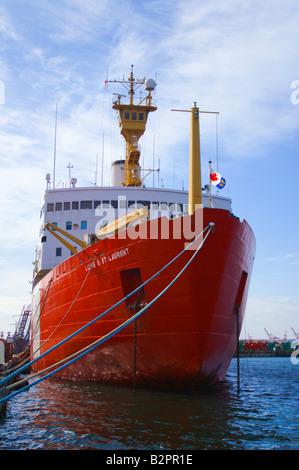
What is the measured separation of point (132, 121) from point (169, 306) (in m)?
14.7

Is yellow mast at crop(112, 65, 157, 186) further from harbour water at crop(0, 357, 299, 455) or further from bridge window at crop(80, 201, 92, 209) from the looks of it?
harbour water at crop(0, 357, 299, 455)

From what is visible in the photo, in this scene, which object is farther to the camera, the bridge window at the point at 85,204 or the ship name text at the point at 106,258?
the bridge window at the point at 85,204

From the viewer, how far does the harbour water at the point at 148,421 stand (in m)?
7.77

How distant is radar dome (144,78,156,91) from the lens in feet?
77.4

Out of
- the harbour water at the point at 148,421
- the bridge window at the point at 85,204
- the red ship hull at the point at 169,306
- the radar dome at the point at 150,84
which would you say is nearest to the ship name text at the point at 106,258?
the red ship hull at the point at 169,306

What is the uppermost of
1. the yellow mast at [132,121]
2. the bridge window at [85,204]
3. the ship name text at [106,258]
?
the yellow mast at [132,121]

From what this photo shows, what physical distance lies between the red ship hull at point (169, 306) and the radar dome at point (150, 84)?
42.1 ft

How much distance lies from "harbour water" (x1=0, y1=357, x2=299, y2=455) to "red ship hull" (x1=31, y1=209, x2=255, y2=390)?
0.65m

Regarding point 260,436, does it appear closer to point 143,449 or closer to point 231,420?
point 231,420

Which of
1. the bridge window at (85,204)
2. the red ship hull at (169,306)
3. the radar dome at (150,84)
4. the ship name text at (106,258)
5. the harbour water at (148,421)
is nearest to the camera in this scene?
the harbour water at (148,421)

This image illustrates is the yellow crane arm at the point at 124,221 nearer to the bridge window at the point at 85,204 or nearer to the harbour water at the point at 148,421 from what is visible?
the bridge window at the point at 85,204

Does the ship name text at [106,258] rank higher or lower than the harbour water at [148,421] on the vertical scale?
higher

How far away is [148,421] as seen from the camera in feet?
29.7

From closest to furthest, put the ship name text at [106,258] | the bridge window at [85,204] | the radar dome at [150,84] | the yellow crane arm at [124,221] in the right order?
the ship name text at [106,258], the yellow crane arm at [124,221], the bridge window at [85,204], the radar dome at [150,84]
